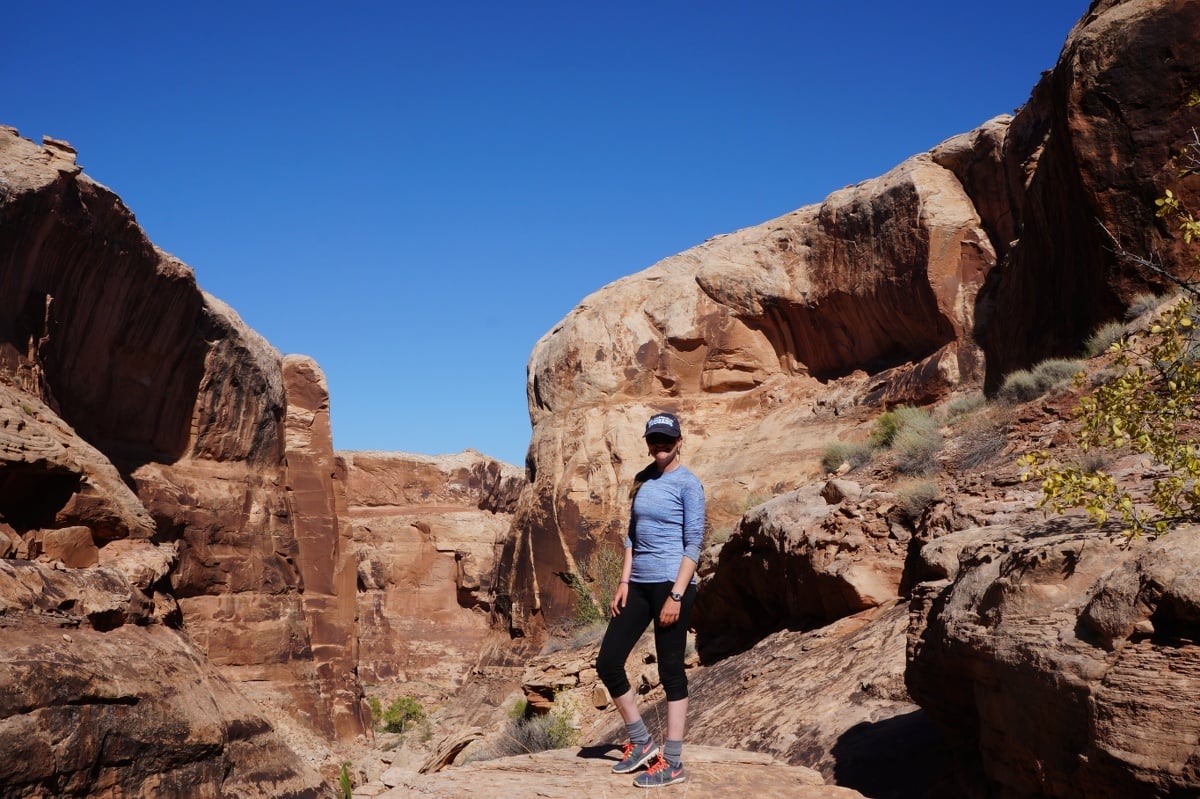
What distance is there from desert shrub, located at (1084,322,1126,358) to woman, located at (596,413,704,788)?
29.5ft

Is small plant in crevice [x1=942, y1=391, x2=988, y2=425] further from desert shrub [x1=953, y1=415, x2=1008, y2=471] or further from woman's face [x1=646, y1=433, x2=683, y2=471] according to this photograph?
woman's face [x1=646, y1=433, x2=683, y2=471]

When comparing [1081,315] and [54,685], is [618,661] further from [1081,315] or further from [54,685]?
[1081,315]

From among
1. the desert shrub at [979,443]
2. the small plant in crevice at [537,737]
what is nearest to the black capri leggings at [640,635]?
the small plant in crevice at [537,737]

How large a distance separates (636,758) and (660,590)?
0.89 m

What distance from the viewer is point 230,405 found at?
84.7 ft

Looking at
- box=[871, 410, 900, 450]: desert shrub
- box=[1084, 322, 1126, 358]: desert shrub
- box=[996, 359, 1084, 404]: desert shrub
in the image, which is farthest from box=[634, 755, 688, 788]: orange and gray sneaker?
box=[871, 410, 900, 450]: desert shrub

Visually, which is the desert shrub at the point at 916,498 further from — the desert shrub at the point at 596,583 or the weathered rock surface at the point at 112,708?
the desert shrub at the point at 596,583

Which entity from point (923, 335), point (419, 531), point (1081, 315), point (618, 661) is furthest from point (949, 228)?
point (419, 531)

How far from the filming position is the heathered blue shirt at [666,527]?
558 centimetres

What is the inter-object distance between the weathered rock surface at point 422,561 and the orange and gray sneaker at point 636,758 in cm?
4502

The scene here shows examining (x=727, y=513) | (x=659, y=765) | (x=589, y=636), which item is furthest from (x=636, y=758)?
(x=727, y=513)

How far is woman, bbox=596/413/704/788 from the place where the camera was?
5.45 m

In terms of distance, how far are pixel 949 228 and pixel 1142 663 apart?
2446 cm

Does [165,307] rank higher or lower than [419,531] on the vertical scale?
higher
